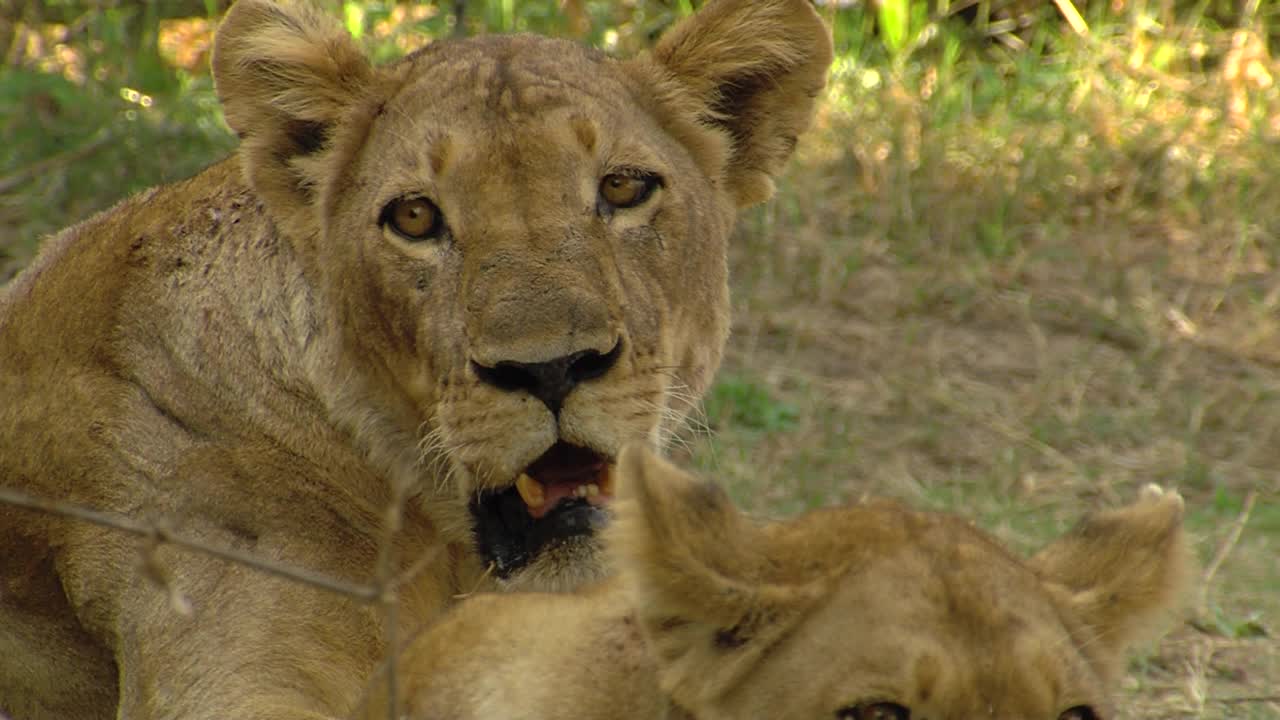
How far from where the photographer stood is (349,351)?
3.42 meters

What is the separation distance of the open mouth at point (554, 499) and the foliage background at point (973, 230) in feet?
Result: 6.71

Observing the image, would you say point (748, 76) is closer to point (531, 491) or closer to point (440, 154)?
point (440, 154)

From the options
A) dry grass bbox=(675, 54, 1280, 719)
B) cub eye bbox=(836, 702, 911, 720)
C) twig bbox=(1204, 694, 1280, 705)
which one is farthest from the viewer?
dry grass bbox=(675, 54, 1280, 719)

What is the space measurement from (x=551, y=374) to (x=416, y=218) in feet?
1.60

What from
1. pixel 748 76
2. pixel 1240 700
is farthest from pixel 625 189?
pixel 1240 700

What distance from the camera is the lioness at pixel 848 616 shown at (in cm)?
214

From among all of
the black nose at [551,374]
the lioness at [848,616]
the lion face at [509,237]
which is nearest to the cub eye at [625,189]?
the lion face at [509,237]

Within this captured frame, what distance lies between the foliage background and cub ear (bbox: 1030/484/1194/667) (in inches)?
95.3

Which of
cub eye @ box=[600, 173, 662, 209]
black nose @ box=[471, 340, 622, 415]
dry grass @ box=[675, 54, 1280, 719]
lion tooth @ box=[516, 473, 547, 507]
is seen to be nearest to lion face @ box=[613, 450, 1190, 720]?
black nose @ box=[471, 340, 622, 415]

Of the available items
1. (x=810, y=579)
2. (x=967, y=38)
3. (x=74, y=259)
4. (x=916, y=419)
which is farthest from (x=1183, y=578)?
(x=967, y=38)

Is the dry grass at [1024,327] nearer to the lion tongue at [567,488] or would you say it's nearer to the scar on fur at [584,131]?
the lion tongue at [567,488]

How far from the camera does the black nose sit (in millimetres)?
3016

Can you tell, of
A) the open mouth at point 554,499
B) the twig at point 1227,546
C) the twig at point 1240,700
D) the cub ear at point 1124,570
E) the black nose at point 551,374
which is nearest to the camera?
the cub ear at point 1124,570

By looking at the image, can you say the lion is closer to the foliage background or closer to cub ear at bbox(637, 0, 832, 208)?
cub ear at bbox(637, 0, 832, 208)
